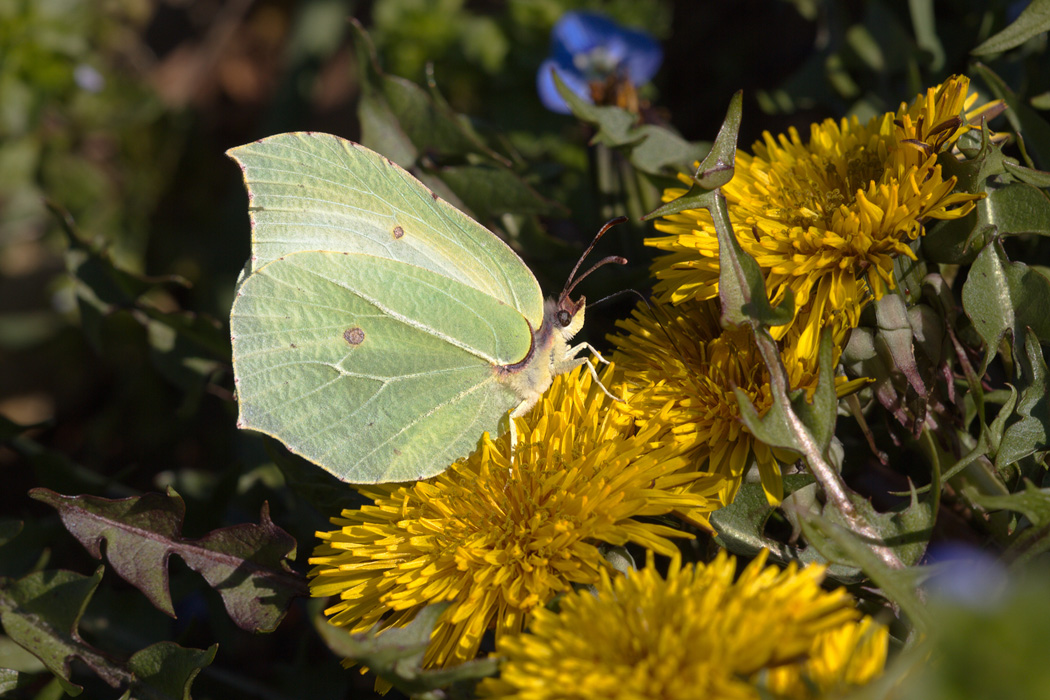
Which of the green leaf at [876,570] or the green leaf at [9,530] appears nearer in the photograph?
the green leaf at [876,570]

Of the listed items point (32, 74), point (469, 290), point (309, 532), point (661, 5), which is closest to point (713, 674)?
point (469, 290)

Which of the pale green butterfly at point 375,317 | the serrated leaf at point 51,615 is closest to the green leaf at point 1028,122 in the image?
the pale green butterfly at point 375,317

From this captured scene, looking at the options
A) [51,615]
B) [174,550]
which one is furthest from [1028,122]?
[51,615]

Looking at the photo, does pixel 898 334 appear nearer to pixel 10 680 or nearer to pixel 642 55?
pixel 642 55

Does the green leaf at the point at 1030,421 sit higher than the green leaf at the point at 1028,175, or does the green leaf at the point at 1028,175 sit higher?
the green leaf at the point at 1028,175

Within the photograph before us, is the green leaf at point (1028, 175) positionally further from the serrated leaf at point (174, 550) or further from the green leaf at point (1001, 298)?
the serrated leaf at point (174, 550)

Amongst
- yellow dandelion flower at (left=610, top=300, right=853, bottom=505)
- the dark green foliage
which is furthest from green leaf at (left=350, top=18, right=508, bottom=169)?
yellow dandelion flower at (left=610, top=300, right=853, bottom=505)
